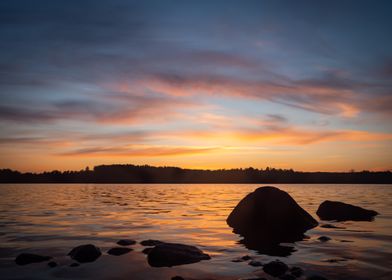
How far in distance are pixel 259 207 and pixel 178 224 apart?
494 centimetres

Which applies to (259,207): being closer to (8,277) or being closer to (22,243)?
(22,243)

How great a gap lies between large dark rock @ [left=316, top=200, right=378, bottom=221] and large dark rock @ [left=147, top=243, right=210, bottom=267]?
1611cm

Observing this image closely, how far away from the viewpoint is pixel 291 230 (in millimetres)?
19438

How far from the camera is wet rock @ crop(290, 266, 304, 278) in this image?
980cm

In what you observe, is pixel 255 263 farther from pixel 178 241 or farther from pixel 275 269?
pixel 178 241

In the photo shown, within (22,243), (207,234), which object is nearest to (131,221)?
(207,234)

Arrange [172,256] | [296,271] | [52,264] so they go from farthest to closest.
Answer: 1. [172,256]
2. [52,264]
3. [296,271]

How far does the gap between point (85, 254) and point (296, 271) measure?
267 inches

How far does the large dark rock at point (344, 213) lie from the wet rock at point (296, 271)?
16079 mm

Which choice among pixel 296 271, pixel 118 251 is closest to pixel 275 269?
pixel 296 271

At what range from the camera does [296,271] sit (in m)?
10.1

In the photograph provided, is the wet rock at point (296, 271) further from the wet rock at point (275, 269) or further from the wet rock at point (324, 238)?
the wet rock at point (324, 238)

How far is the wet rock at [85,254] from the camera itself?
38.4ft

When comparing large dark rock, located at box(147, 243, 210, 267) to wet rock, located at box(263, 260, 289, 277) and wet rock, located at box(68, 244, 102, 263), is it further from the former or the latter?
wet rock, located at box(263, 260, 289, 277)
